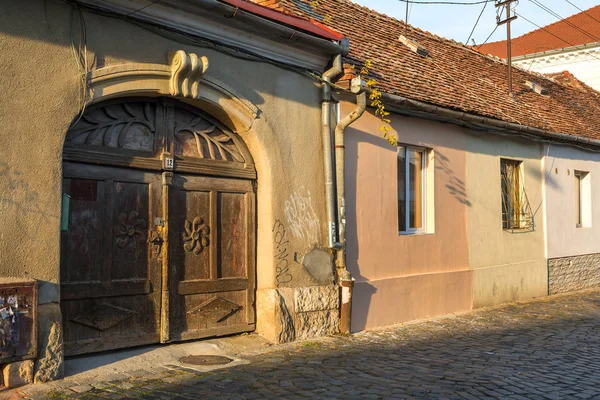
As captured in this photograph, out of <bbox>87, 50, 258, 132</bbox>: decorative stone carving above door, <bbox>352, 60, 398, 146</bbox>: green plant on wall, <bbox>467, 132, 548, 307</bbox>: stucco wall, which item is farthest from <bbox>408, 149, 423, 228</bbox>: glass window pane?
<bbox>87, 50, 258, 132</bbox>: decorative stone carving above door

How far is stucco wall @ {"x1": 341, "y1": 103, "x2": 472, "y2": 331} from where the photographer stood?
29.3 ft

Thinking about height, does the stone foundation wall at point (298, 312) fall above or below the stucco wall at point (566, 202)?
below

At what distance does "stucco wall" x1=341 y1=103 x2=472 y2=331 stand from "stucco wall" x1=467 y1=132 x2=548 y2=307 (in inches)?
12.3

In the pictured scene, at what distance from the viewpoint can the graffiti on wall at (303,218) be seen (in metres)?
8.01

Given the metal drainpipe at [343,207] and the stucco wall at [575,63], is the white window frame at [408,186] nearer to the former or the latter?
the metal drainpipe at [343,207]

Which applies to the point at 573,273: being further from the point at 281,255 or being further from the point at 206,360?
the point at 206,360

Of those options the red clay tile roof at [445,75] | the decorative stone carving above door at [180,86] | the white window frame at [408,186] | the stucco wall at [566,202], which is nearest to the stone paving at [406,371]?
the white window frame at [408,186]

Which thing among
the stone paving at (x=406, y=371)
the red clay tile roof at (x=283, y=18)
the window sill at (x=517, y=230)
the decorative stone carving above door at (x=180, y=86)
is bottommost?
the stone paving at (x=406, y=371)

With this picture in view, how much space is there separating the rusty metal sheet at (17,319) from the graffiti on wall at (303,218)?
3.34 m

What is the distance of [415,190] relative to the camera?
10305mm

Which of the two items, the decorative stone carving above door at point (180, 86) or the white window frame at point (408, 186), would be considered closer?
the decorative stone carving above door at point (180, 86)

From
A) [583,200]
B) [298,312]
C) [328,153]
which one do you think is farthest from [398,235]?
[583,200]

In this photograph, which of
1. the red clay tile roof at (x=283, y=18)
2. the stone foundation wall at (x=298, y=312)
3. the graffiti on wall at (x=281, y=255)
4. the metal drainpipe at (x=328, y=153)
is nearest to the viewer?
the red clay tile roof at (x=283, y=18)

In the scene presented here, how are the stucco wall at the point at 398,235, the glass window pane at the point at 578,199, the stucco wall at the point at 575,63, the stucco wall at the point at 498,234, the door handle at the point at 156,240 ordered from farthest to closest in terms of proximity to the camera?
1. the stucco wall at the point at 575,63
2. the glass window pane at the point at 578,199
3. the stucco wall at the point at 498,234
4. the stucco wall at the point at 398,235
5. the door handle at the point at 156,240
